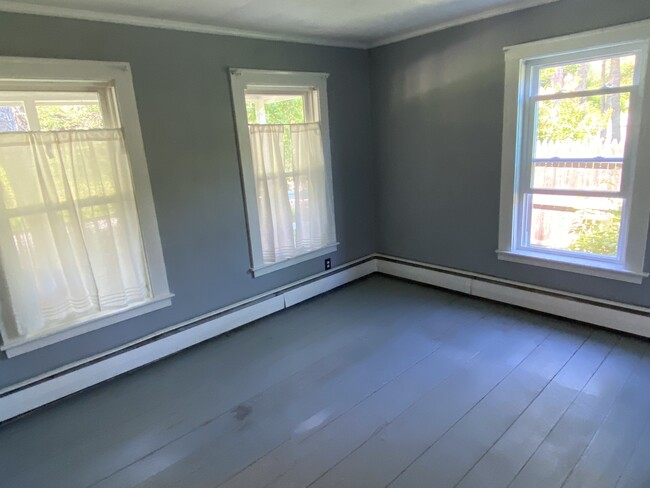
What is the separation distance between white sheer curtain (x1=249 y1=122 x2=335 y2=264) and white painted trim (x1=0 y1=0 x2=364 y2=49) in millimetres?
672

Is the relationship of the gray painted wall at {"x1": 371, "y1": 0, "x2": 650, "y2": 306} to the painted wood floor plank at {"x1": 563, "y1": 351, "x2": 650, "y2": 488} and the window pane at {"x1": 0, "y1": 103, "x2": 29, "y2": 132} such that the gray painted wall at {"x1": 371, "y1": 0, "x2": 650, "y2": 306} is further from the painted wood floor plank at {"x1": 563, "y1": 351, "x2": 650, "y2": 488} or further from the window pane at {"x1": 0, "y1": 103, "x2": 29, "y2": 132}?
the window pane at {"x1": 0, "y1": 103, "x2": 29, "y2": 132}

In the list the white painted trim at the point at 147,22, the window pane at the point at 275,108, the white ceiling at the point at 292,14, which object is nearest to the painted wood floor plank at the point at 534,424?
the white ceiling at the point at 292,14

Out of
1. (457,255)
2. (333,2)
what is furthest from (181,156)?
(457,255)

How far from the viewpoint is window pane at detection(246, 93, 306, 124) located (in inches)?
133

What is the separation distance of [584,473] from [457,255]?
220 centimetres

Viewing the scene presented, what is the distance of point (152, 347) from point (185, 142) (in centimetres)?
148

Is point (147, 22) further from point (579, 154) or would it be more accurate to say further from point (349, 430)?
point (579, 154)

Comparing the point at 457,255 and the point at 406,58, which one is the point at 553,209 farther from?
the point at 406,58

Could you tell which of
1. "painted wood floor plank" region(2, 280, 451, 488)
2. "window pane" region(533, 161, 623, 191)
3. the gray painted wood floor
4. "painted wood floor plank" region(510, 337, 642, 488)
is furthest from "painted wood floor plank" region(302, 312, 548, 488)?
"window pane" region(533, 161, 623, 191)

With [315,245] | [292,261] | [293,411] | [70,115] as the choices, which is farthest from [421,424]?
[70,115]

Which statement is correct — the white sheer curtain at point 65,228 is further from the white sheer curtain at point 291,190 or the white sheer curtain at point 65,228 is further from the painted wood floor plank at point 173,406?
the white sheer curtain at point 291,190

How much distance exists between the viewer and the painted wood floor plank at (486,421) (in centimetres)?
188

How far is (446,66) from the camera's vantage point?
349cm

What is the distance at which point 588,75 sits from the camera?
288 centimetres
